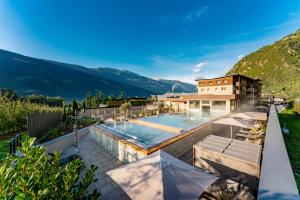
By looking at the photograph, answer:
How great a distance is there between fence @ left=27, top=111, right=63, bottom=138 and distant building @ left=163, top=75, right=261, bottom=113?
15.5 meters

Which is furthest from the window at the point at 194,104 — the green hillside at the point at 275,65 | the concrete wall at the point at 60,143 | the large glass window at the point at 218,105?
the green hillside at the point at 275,65

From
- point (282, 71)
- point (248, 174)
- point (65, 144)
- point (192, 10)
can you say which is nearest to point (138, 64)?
point (192, 10)

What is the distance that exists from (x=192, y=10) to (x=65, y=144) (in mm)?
29192

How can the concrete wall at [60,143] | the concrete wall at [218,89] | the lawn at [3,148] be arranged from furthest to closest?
1. the concrete wall at [218,89]
2. the concrete wall at [60,143]
3. the lawn at [3,148]

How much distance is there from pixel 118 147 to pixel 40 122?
4.21m

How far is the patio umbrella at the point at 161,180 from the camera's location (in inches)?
102

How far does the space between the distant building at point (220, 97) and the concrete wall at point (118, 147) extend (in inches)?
521

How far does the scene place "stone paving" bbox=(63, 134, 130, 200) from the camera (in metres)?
4.64

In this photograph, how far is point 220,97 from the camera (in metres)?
17.7

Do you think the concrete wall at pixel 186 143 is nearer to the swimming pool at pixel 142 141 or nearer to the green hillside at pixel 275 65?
the swimming pool at pixel 142 141

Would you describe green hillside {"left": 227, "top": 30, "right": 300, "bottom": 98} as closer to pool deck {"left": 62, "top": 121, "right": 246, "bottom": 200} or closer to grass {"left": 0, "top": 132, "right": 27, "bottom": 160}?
pool deck {"left": 62, "top": 121, "right": 246, "bottom": 200}

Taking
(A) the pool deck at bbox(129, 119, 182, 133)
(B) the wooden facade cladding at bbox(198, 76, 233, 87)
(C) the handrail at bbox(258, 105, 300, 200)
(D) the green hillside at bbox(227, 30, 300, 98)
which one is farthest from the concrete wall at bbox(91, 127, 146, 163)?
(D) the green hillside at bbox(227, 30, 300, 98)

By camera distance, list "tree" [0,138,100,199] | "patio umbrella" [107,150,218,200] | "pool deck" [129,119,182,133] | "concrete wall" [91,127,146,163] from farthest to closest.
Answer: "pool deck" [129,119,182,133], "concrete wall" [91,127,146,163], "patio umbrella" [107,150,218,200], "tree" [0,138,100,199]

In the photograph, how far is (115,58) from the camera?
61.9 metres
